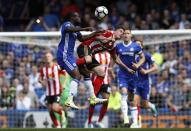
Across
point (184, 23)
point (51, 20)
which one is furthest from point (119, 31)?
point (51, 20)

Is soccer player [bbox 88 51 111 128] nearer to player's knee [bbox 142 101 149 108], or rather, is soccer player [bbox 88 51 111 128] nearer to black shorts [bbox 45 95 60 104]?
player's knee [bbox 142 101 149 108]

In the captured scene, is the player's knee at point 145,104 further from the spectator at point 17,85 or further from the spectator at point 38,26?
the spectator at point 38,26

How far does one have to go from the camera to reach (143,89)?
746 inches

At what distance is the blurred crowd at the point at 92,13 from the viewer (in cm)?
2527

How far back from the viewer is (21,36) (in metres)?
20.5

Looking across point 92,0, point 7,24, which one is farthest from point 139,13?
point 7,24

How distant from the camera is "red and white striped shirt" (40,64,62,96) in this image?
1995 centimetres

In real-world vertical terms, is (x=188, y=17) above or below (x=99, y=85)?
above

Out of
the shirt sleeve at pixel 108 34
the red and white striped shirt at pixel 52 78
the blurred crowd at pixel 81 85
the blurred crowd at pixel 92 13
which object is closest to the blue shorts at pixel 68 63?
the shirt sleeve at pixel 108 34

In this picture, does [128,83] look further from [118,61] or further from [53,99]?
[53,99]

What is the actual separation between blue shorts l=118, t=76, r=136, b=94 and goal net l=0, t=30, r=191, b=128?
97.1 inches

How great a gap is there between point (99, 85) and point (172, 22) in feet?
25.3

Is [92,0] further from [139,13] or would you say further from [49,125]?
[49,125]

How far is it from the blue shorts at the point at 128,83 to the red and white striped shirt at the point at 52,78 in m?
2.22
